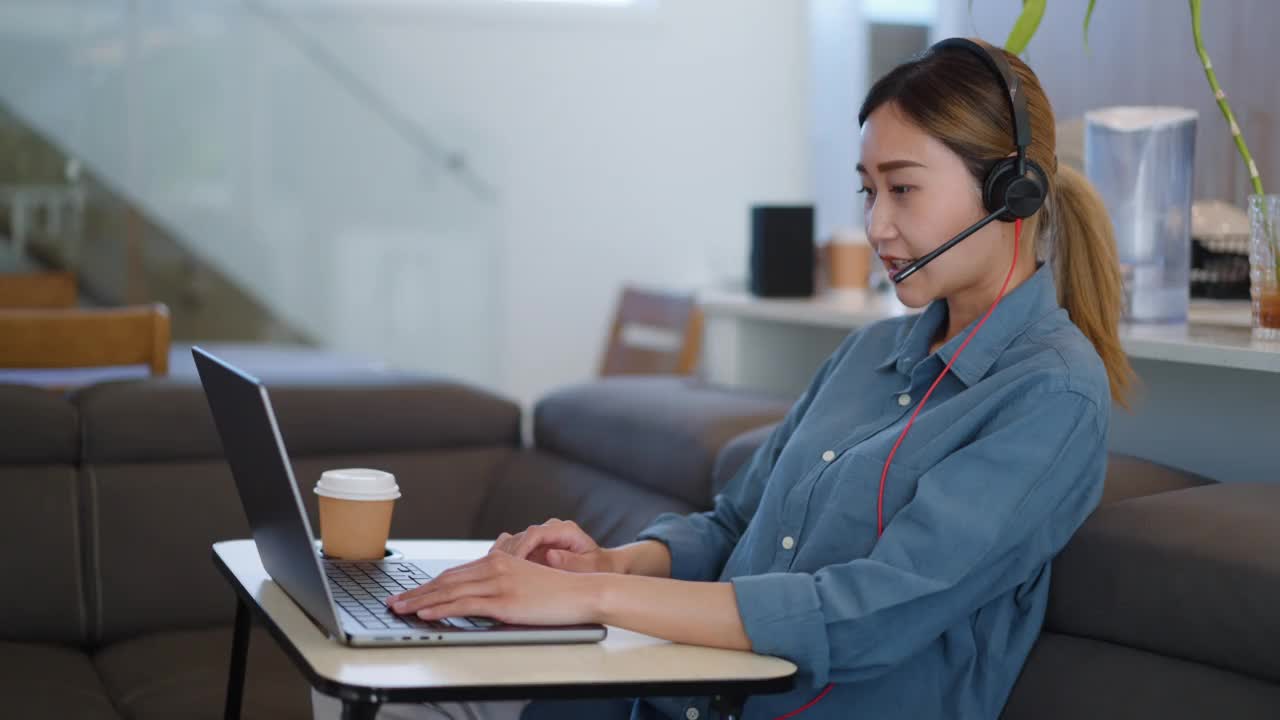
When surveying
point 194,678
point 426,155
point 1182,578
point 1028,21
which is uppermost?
point 1028,21

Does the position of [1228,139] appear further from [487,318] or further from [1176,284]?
[487,318]

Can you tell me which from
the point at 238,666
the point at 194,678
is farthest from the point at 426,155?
the point at 238,666

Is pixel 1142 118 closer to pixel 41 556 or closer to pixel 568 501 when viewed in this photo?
pixel 568 501

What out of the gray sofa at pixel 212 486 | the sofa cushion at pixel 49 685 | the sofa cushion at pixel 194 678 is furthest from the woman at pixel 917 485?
the sofa cushion at pixel 49 685

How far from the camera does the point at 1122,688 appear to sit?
1189 mm

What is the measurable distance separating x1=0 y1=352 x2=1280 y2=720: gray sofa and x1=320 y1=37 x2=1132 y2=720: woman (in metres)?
0.22

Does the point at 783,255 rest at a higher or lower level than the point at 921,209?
lower

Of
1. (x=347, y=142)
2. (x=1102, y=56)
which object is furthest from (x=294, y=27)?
(x=1102, y=56)

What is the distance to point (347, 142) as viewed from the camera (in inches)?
182

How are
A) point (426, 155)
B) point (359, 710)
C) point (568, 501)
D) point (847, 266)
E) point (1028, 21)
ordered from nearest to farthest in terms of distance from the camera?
point (359, 710)
point (1028, 21)
point (568, 501)
point (847, 266)
point (426, 155)

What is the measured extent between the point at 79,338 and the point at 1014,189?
1673 millimetres

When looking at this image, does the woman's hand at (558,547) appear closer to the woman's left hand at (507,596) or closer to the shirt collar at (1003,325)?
the woman's left hand at (507,596)

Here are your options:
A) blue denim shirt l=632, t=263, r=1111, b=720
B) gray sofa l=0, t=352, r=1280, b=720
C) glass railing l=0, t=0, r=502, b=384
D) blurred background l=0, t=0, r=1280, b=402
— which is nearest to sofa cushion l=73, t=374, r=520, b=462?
gray sofa l=0, t=352, r=1280, b=720

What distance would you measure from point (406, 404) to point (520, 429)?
22 cm
